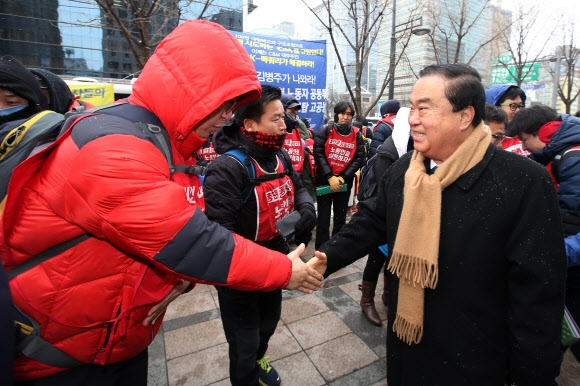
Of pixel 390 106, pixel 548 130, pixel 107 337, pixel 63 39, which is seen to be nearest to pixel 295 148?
pixel 390 106

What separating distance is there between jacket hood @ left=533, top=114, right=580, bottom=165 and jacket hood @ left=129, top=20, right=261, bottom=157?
2.31 meters

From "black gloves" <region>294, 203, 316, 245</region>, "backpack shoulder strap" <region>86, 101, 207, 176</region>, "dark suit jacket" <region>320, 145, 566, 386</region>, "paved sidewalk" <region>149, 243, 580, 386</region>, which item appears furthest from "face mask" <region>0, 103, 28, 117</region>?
"dark suit jacket" <region>320, 145, 566, 386</region>

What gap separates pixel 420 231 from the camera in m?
1.53

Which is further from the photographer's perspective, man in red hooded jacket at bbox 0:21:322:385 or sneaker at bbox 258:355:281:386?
sneaker at bbox 258:355:281:386

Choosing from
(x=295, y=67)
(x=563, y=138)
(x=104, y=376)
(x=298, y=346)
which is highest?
(x=295, y=67)

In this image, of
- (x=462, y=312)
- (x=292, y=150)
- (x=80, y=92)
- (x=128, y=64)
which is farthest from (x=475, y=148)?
(x=128, y=64)

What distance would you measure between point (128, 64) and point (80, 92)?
35.4 m

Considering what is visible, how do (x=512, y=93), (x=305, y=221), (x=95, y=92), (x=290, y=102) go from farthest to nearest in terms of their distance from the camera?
(x=95, y=92) → (x=290, y=102) → (x=512, y=93) → (x=305, y=221)

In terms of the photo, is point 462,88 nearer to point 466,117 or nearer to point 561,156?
point 466,117

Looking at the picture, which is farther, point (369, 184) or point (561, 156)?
point (369, 184)

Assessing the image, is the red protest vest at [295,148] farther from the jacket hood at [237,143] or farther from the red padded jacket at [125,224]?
the red padded jacket at [125,224]

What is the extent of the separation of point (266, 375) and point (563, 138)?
2730mm

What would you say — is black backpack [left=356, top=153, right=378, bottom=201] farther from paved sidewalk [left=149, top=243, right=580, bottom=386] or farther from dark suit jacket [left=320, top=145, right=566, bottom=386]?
dark suit jacket [left=320, top=145, right=566, bottom=386]

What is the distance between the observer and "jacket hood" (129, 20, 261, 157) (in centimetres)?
130
